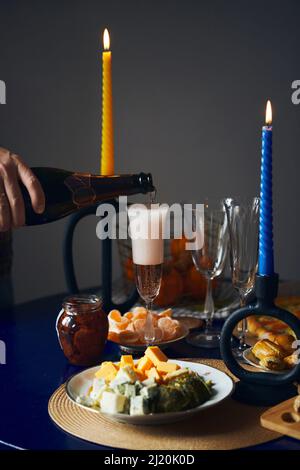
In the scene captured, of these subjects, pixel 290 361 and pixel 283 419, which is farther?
pixel 290 361

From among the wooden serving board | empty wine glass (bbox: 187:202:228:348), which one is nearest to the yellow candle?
empty wine glass (bbox: 187:202:228:348)

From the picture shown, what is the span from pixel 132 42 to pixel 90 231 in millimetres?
850

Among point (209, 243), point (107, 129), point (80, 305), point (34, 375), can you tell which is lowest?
point (34, 375)

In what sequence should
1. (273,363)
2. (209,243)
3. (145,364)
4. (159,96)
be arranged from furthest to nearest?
(159,96)
(209,243)
(273,363)
(145,364)

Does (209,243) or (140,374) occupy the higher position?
(209,243)

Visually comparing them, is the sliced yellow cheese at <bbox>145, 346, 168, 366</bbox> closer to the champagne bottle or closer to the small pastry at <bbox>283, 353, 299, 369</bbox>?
the small pastry at <bbox>283, 353, 299, 369</bbox>

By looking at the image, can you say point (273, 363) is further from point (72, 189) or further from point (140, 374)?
point (72, 189)

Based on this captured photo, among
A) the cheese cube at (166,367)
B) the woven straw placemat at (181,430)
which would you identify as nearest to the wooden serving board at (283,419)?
the woven straw placemat at (181,430)

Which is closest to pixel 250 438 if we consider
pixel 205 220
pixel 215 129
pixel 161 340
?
pixel 161 340

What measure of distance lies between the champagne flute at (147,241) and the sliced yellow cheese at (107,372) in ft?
0.88

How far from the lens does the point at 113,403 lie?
0.97 m

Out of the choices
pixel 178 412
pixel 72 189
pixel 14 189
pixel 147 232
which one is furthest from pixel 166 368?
pixel 72 189

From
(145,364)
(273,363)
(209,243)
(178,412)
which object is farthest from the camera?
(209,243)

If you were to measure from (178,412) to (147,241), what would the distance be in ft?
1.37
